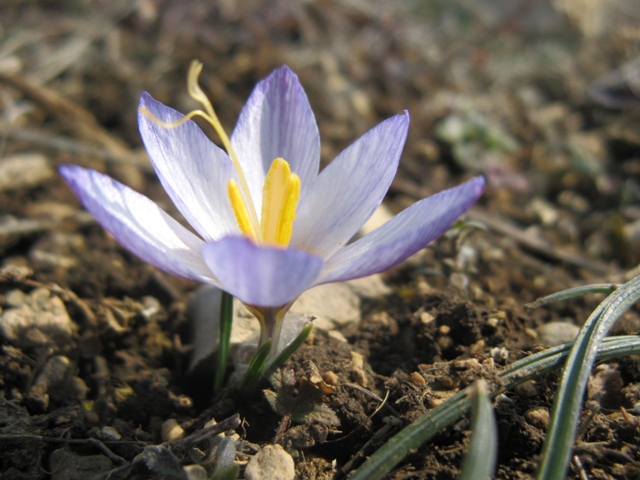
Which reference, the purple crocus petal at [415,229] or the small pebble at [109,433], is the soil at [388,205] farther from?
the purple crocus petal at [415,229]

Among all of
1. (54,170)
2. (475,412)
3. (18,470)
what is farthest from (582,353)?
(54,170)

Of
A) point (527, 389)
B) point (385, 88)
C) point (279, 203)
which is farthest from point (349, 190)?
point (385, 88)

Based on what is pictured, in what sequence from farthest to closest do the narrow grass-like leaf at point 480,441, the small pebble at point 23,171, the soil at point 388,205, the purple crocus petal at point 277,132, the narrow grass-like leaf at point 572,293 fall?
the small pebble at point 23,171
the purple crocus petal at point 277,132
the narrow grass-like leaf at point 572,293
the soil at point 388,205
the narrow grass-like leaf at point 480,441

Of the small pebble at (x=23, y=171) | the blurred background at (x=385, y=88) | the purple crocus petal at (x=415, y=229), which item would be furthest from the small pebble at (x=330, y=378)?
the small pebble at (x=23, y=171)

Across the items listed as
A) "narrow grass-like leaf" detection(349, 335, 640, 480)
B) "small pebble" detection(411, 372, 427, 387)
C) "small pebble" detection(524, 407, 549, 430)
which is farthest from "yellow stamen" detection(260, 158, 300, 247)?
"small pebble" detection(524, 407, 549, 430)

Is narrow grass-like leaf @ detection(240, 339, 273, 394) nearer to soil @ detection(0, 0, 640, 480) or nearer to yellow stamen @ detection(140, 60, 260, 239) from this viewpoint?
soil @ detection(0, 0, 640, 480)

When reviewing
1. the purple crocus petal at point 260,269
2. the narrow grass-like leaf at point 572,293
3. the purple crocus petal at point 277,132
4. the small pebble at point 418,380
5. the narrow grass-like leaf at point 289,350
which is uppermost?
the purple crocus petal at point 277,132

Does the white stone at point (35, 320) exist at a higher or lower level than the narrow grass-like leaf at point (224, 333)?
lower
